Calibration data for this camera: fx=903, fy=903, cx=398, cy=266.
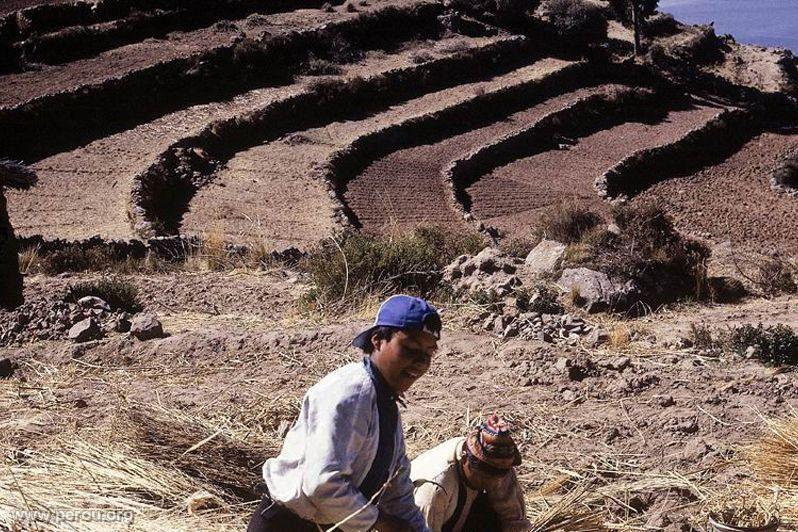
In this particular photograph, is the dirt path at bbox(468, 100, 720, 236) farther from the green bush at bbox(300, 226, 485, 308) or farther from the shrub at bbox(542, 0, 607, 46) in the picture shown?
the shrub at bbox(542, 0, 607, 46)

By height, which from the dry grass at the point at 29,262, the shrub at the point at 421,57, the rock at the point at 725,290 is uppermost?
the dry grass at the point at 29,262

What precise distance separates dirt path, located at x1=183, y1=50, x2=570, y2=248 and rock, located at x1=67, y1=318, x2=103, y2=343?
241 inches

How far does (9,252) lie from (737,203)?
51.1ft

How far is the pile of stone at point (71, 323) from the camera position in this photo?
7.39 metres

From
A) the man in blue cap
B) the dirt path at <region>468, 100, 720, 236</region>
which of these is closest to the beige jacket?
the man in blue cap

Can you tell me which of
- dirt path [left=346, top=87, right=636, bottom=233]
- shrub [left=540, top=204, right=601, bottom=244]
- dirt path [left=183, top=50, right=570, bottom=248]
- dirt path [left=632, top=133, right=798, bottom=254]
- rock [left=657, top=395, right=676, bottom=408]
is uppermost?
rock [left=657, top=395, right=676, bottom=408]

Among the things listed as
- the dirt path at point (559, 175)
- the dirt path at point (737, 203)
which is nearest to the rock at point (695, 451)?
the dirt path at point (737, 203)

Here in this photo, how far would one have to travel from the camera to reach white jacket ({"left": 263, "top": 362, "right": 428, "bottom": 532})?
8.48 feet

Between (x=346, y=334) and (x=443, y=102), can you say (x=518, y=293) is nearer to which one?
(x=346, y=334)

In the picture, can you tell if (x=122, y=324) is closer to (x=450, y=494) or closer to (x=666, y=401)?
(x=666, y=401)

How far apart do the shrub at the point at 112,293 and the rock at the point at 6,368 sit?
2.24 m

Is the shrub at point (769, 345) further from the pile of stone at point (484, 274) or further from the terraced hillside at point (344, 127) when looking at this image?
the terraced hillside at point (344, 127)

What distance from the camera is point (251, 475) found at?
13.3 ft

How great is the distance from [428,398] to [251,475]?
2152 mm
